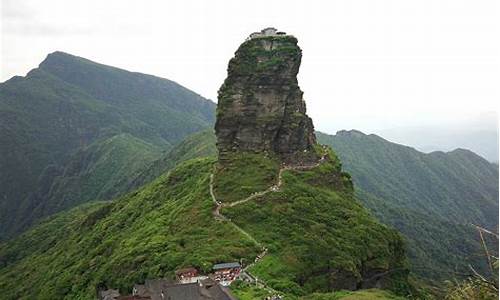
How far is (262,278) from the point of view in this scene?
209 feet

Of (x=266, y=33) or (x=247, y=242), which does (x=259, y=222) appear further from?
(x=266, y=33)

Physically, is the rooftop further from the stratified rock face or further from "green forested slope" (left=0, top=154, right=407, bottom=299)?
the stratified rock face

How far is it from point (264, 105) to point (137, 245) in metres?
32.9

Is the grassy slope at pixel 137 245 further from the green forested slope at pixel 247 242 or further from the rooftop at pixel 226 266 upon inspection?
the rooftop at pixel 226 266

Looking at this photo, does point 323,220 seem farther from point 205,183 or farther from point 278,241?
point 205,183

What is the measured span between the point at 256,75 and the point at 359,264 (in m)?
40.8

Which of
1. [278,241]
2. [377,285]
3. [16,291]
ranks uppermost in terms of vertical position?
[278,241]

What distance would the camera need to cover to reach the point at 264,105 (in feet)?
324

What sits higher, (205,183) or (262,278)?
(205,183)

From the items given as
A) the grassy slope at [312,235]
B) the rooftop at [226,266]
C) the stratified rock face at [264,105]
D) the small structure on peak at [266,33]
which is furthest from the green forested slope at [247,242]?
the small structure on peak at [266,33]

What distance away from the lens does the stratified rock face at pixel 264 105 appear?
322ft

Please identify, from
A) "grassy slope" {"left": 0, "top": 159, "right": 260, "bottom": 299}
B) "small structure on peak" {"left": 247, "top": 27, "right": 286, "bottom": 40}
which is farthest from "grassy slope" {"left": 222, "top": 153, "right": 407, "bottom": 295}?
"small structure on peak" {"left": 247, "top": 27, "right": 286, "bottom": 40}

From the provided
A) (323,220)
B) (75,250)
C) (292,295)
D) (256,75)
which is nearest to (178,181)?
(75,250)

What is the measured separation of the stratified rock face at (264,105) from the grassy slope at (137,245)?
10367 mm
